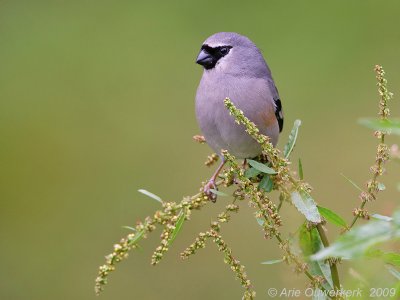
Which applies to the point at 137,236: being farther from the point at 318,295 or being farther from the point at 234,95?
the point at 234,95

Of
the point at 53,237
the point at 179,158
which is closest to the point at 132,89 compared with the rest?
the point at 179,158

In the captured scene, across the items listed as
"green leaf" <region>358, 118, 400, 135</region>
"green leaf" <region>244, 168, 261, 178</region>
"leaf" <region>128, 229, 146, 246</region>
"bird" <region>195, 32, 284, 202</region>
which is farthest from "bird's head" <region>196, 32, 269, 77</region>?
"green leaf" <region>358, 118, 400, 135</region>

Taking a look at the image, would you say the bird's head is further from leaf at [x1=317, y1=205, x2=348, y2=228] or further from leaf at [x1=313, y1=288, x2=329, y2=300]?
leaf at [x1=313, y1=288, x2=329, y2=300]

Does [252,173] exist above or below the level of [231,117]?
above

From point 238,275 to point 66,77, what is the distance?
842cm

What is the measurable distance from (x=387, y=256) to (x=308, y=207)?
0.37 metres

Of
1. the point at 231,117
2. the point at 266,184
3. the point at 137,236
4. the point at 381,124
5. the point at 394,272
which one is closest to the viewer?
the point at 381,124

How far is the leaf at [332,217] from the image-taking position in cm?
194

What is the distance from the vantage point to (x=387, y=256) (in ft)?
5.16

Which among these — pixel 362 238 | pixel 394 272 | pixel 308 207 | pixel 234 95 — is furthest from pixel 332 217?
pixel 234 95

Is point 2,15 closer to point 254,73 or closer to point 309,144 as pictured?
point 309,144

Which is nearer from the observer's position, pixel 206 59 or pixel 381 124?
pixel 381 124

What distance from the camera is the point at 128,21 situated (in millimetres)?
10578

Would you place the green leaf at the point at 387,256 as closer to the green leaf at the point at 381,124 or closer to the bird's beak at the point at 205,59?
the green leaf at the point at 381,124
